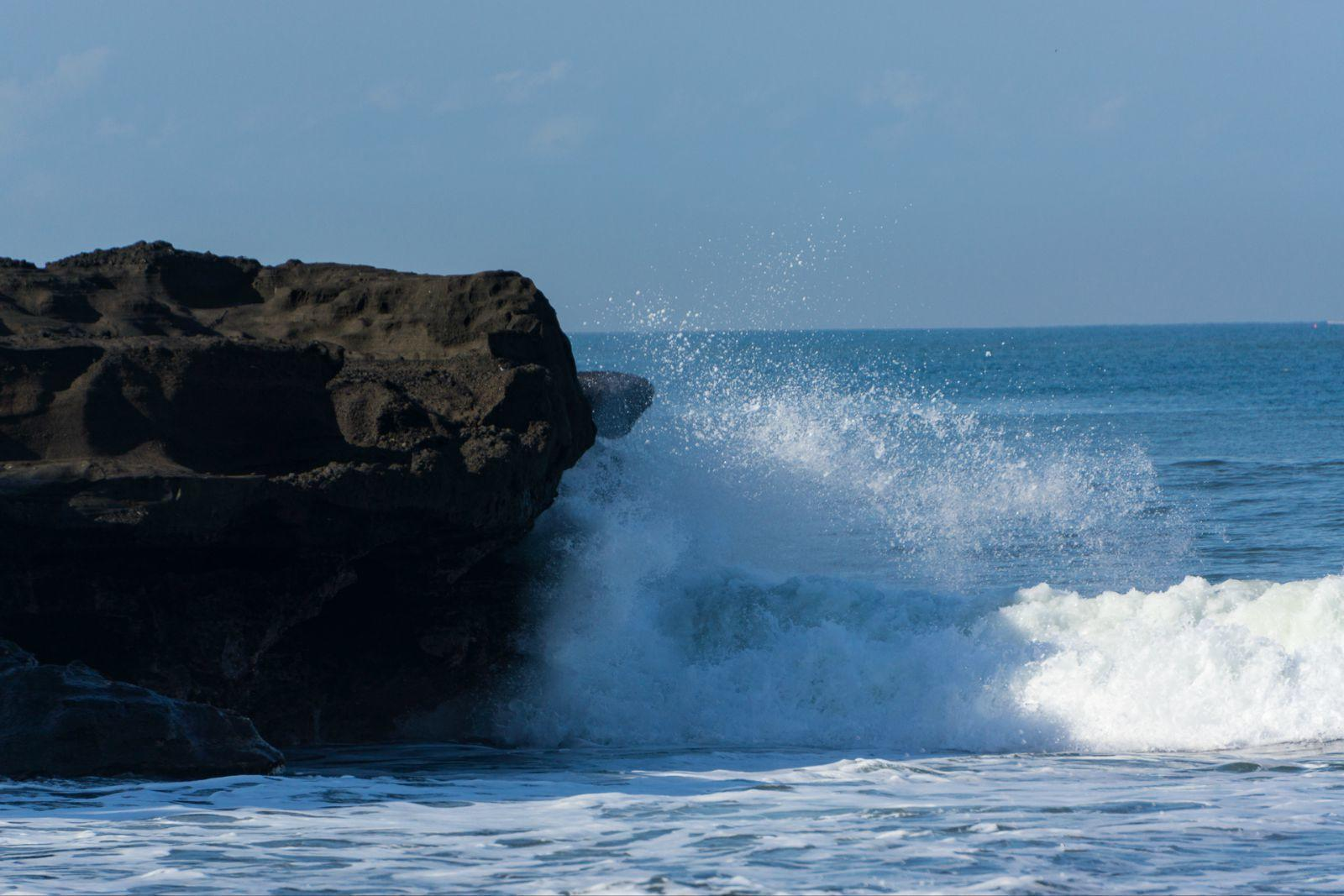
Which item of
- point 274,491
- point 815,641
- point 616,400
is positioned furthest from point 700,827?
point 616,400

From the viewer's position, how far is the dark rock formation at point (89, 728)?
5254 millimetres

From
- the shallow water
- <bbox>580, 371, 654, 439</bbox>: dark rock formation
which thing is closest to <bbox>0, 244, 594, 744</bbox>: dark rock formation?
the shallow water

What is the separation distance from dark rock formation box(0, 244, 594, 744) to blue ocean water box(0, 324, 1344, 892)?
21.8 inches

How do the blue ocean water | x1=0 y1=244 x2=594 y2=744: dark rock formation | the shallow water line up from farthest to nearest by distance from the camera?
x1=0 y1=244 x2=594 y2=744: dark rock formation < the blue ocean water < the shallow water

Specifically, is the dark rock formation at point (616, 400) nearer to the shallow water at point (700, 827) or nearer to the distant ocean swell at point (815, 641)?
the distant ocean swell at point (815, 641)

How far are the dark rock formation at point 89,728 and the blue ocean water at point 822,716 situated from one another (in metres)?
0.08

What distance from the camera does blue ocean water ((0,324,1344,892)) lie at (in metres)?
4.57

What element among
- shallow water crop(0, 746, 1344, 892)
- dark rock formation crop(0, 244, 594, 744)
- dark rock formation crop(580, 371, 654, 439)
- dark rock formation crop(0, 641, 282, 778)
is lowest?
shallow water crop(0, 746, 1344, 892)

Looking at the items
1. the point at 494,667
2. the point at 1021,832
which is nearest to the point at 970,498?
the point at 494,667

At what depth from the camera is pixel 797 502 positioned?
32.2 ft

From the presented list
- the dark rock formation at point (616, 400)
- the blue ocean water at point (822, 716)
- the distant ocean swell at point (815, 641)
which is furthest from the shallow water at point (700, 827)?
the dark rock formation at point (616, 400)

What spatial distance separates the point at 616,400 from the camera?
324 inches

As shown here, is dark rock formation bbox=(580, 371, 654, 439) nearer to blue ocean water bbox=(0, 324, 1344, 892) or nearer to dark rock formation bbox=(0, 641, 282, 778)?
blue ocean water bbox=(0, 324, 1344, 892)

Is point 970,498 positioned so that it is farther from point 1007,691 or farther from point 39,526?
point 39,526
